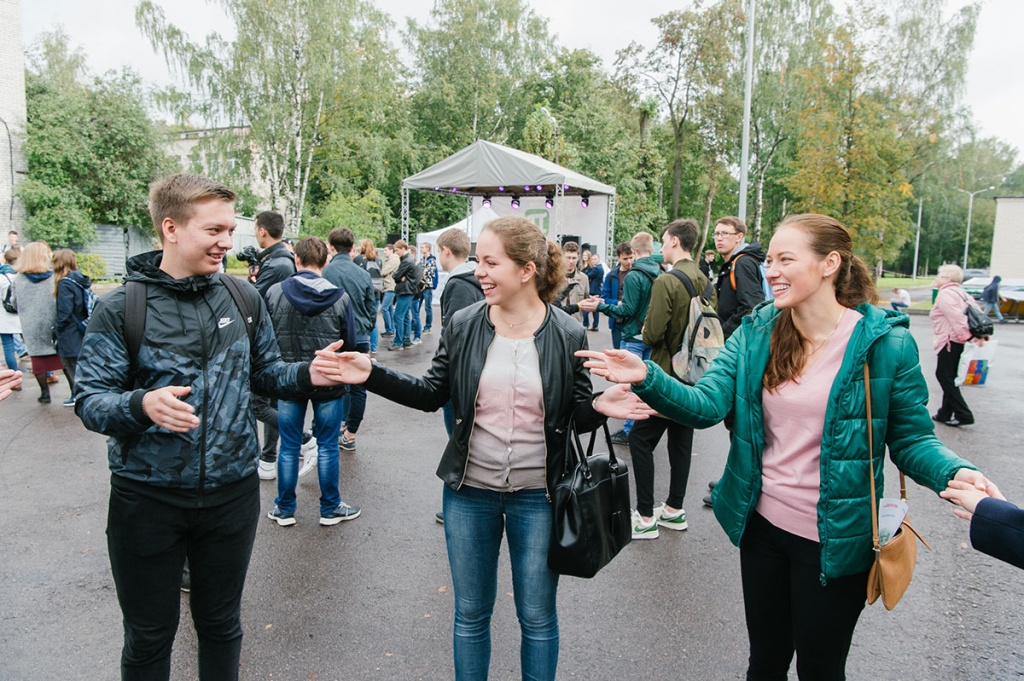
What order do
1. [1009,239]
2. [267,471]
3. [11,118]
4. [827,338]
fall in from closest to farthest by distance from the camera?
[827,338] → [267,471] → [11,118] → [1009,239]

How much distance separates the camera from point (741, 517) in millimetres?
2350

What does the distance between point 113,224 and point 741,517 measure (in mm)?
27293

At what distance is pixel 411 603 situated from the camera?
370cm

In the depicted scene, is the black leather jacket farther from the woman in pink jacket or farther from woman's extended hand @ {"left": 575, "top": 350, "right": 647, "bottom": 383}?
the woman in pink jacket

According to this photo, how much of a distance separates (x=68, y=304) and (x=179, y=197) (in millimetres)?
6454

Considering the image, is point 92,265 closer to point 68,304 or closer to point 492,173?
point 492,173

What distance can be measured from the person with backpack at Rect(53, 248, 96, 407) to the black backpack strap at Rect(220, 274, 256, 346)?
6269mm

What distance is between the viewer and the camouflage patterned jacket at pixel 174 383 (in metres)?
2.20

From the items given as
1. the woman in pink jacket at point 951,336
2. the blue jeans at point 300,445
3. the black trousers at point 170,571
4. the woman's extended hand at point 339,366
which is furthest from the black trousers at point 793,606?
the woman in pink jacket at point 951,336

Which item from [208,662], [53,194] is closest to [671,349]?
[208,662]

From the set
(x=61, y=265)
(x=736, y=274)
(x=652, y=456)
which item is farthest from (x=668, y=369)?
(x=61, y=265)

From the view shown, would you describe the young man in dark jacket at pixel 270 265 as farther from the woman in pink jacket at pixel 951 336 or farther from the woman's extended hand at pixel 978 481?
the woman in pink jacket at pixel 951 336

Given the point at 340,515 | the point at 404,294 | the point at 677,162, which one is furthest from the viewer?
the point at 677,162

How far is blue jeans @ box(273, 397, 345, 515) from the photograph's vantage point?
457cm
